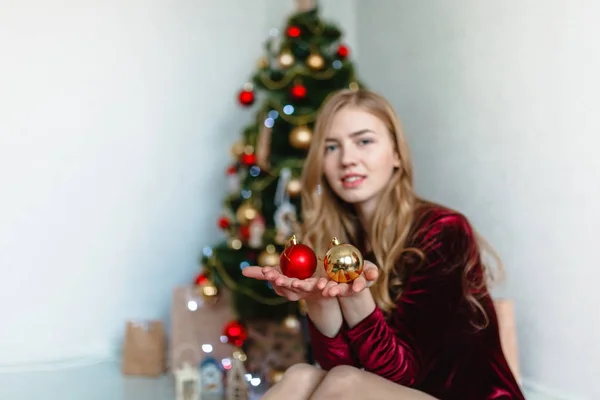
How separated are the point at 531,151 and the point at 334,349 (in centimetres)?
83

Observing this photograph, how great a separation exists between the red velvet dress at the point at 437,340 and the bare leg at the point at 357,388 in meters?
0.07

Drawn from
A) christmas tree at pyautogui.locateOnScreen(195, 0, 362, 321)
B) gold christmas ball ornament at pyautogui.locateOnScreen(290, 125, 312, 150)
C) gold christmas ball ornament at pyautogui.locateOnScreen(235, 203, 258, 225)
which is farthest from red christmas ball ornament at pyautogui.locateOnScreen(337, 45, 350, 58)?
gold christmas ball ornament at pyautogui.locateOnScreen(235, 203, 258, 225)

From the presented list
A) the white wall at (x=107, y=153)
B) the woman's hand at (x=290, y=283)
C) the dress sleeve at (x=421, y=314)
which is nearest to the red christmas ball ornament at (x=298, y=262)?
the woman's hand at (x=290, y=283)

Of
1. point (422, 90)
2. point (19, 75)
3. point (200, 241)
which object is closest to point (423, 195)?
point (422, 90)

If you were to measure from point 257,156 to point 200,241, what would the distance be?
68 centimetres

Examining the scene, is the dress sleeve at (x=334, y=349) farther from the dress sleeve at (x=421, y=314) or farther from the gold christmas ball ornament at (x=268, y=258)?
the gold christmas ball ornament at (x=268, y=258)

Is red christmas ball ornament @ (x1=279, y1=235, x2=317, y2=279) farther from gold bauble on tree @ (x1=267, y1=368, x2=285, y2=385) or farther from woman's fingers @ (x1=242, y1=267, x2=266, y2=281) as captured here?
gold bauble on tree @ (x1=267, y1=368, x2=285, y2=385)

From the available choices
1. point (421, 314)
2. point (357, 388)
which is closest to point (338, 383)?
point (357, 388)

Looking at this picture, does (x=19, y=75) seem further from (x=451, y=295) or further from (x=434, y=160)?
(x=451, y=295)

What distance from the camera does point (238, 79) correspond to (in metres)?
2.71

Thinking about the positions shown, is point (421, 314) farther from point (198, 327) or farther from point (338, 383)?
point (198, 327)

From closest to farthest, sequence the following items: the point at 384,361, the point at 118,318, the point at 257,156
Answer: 1. the point at 384,361
2. the point at 257,156
3. the point at 118,318

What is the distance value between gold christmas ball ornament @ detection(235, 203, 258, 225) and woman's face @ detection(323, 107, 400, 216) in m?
0.71

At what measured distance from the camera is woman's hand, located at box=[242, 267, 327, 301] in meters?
1.08
